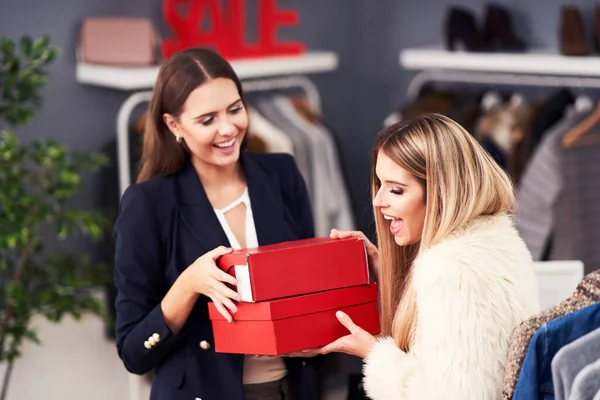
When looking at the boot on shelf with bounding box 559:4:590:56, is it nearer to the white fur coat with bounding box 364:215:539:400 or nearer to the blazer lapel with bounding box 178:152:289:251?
the blazer lapel with bounding box 178:152:289:251

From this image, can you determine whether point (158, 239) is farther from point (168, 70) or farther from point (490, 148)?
point (490, 148)

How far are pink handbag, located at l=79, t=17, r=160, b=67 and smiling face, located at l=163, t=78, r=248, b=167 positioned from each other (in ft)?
5.00

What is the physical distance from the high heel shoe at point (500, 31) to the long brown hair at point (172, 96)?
2214mm

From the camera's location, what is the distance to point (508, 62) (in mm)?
3883

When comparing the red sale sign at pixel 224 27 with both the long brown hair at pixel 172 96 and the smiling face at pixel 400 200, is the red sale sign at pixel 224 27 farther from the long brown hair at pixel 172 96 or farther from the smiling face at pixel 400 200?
the smiling face at pixel 400 200

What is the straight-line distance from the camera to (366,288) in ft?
6.68

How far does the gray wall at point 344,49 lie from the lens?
381 centimetres

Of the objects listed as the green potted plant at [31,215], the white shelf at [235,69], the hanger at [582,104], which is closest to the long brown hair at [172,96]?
the green potted plant at [31,215]

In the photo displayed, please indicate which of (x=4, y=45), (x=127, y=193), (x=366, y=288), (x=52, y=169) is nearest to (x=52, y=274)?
(x=52, y=169)

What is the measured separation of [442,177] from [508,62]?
2279 millimetres

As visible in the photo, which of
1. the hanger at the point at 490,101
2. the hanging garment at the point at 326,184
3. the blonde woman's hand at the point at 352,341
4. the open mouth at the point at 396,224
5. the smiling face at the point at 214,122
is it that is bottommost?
the hanging garment at the point at 326,184

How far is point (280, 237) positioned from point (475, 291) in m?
0.72

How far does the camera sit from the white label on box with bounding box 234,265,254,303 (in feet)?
6.30

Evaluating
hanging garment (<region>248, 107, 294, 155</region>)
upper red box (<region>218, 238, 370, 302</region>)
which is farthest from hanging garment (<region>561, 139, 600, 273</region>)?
upper red box (<region>218, 238, 370, 302</region>)
